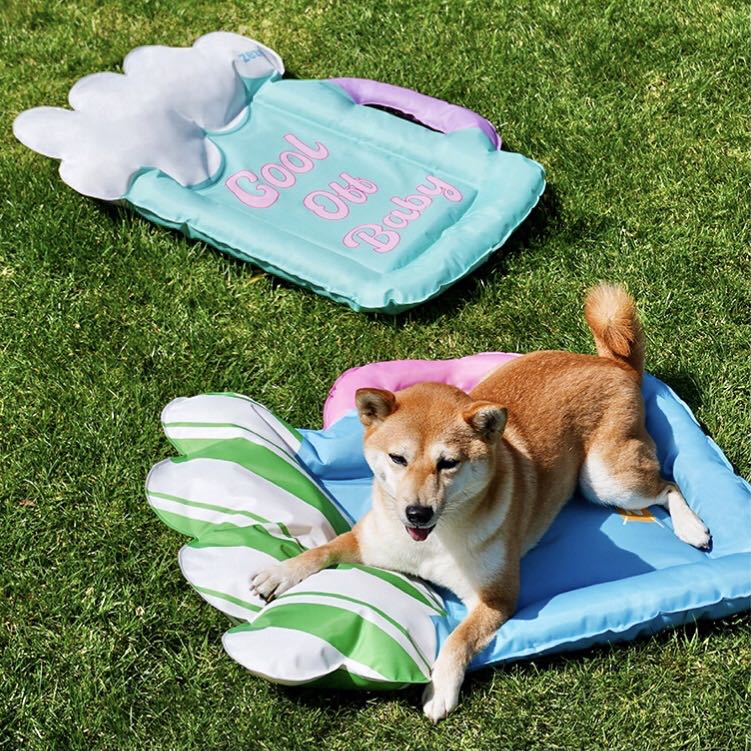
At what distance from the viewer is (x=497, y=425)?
11.9ft

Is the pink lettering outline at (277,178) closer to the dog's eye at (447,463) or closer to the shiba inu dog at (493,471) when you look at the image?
the shiba inu dog at (493,471)

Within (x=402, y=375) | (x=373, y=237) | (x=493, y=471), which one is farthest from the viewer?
(x=373, y=237)

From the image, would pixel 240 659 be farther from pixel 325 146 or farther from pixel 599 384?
pixel 325 146

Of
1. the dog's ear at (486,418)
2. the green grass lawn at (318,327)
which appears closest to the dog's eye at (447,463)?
the dog's ear at (486,418)

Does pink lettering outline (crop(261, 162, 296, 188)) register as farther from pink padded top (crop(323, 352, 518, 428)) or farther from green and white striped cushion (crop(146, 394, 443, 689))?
green and white striped cushion (crop(146, 394, 443, 689))

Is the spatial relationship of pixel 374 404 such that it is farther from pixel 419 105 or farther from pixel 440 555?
pixel 419 105

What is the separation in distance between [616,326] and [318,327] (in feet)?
5.21

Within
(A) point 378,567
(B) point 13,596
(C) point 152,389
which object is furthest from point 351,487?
(B) point 13,596

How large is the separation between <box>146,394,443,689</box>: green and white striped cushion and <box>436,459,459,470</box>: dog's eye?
21.8 inches

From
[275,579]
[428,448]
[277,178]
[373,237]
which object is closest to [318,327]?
[373,237]

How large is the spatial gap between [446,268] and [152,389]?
162 cm

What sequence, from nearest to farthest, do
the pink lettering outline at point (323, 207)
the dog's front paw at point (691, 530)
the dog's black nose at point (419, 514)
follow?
the dog's black nose at point (419, 514), the dog's front paw at point (691, 530), the pink lettering outline at point (323, 207)

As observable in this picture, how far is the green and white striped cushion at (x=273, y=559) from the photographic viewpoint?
11.6 feet

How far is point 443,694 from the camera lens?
3.63m
